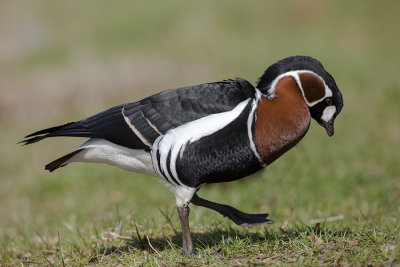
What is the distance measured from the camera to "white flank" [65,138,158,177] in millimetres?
3789

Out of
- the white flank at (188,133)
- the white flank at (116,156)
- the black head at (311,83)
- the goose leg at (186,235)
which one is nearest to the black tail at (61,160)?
the white flank at (116,156)

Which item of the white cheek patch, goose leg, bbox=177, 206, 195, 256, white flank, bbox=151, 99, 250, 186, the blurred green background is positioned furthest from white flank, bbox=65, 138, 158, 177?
the white cheek patch

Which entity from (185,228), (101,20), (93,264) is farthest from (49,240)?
(101,20)

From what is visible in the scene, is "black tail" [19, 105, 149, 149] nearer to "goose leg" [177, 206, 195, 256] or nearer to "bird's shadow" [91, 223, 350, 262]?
"goose leg" [177, 206, 195, 256]

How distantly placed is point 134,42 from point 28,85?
2966mm

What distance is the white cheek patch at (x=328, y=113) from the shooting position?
3.68 m

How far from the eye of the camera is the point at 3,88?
11039mm

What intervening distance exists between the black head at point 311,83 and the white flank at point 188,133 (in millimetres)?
259

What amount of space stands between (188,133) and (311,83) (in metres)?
0.86

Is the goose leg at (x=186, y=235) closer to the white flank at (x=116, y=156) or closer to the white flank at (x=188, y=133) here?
the white flank at (x=188, y=133)

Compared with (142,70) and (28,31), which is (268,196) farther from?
(28,31)

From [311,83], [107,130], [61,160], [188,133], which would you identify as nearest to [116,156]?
[107,130]

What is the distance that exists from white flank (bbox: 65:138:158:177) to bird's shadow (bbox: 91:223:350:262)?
54 centimetres

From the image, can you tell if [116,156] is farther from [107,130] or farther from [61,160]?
[61,160]
